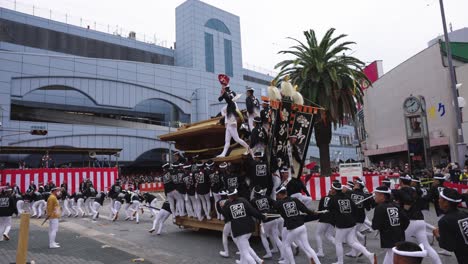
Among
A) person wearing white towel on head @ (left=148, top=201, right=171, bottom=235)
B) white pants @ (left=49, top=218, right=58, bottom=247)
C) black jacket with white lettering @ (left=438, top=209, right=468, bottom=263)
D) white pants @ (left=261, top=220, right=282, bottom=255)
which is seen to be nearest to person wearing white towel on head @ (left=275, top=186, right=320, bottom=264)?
white pants @ (left=261, top=220, right=282, bottom=255)

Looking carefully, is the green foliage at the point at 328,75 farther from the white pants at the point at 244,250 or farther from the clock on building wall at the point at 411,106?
the white pants at the point at 244,250

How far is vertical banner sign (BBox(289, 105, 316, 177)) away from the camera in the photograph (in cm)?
1158

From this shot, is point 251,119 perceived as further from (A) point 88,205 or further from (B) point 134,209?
(A) point 88,205

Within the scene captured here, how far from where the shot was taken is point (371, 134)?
129ft

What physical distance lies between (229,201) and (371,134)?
113 feet

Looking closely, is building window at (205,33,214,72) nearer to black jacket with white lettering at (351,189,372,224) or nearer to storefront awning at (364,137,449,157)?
storefront awning at (364,137,449,157)

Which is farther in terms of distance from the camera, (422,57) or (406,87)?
(406,87)

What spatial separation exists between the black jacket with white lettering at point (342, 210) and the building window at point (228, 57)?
42705 millimetres

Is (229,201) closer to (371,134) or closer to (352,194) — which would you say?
(352,194)

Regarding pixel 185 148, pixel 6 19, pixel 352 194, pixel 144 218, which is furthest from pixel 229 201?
pixel 6 19

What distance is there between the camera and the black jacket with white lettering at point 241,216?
783cm

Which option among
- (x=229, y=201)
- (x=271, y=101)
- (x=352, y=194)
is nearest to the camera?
(x=229, y=201)

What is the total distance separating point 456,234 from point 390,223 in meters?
1.78

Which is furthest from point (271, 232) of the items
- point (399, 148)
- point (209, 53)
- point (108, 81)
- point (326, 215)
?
point (209, 53)
